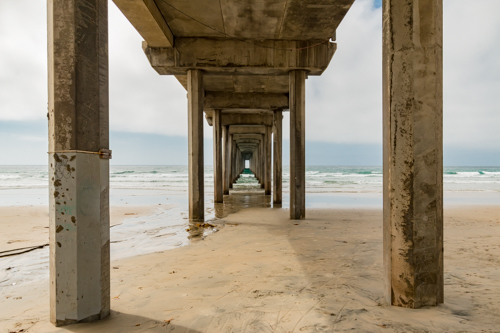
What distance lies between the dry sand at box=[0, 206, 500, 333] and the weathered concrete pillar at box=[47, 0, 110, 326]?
0.32m

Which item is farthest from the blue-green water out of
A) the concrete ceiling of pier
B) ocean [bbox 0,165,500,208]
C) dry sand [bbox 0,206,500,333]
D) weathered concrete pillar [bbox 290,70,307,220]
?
dry sand [bbox 0,206,500,333]

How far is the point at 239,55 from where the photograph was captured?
905 centimetres

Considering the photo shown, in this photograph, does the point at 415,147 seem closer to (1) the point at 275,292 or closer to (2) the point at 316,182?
(1) the point at 275,292

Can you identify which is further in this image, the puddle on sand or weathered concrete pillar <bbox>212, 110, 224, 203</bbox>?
weathered concrete pillar <bbox>212, 110, 224, 203</bbox>

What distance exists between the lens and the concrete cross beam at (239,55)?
902 cm

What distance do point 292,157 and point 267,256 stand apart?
14.9ft

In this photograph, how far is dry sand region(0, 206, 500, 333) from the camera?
2.85 meters

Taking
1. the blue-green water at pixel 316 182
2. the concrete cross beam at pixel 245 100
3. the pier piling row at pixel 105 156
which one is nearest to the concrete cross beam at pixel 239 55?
the concrete cross beam at pixel 245 100

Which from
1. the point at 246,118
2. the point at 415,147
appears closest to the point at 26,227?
the point at 415,147

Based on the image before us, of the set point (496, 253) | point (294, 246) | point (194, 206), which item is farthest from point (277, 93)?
point (496, 253)

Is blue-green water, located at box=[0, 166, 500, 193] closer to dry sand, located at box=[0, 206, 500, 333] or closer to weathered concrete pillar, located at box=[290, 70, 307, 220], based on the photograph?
weathered concrete pillar, located at box=[290, 70, 307, 220]

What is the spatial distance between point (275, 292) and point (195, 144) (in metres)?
6.24

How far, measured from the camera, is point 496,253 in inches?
210

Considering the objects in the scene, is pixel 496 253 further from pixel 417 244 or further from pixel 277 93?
pixel 277 93
